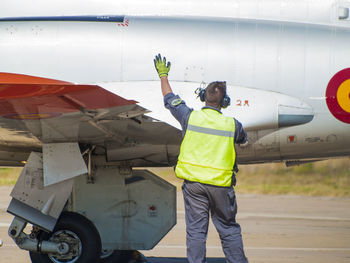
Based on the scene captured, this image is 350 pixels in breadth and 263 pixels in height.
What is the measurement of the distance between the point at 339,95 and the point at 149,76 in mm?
2333

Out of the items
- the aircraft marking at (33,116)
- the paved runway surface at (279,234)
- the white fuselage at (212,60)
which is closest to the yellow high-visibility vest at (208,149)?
the white fuselage at (212,60)

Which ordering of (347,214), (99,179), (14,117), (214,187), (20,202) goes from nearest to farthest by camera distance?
Result: 1. (214,187)
2. (14,117)
3. (20,202)
4. (99,179)
5. (347,214)

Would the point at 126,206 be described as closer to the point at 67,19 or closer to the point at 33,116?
the point at 33,116

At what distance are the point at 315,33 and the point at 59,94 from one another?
11.4 ft

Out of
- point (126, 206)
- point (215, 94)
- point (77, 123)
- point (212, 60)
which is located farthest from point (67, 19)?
point (215, 94)

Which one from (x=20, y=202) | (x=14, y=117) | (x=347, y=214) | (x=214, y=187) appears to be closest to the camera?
(x=214, y=187)

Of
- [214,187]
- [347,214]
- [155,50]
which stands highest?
[155,50]

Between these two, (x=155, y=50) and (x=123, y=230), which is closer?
(x=155, y=50)

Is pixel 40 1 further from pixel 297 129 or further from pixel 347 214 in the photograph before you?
pixel 347 214

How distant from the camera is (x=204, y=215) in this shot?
663cm

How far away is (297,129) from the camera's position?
27.7 ft

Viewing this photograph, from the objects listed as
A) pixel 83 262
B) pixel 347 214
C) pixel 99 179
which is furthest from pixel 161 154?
pixel 347 214

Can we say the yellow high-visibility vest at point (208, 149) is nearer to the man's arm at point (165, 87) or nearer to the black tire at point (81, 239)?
the man's arm at point (165, 87)

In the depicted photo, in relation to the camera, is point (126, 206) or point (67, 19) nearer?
point (67, 19)
